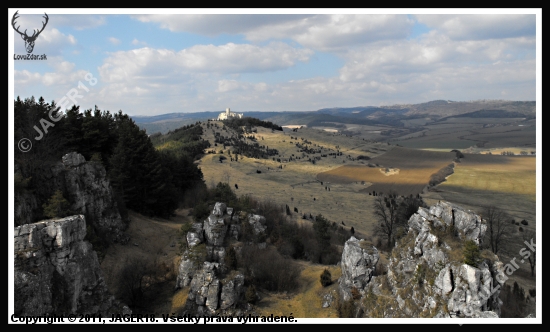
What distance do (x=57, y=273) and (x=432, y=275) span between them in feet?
65.0

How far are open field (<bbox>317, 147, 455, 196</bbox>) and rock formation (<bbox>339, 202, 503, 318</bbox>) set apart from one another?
6020 centimetres

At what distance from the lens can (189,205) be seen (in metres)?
47.2

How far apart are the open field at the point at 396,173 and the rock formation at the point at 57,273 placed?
69.0 m

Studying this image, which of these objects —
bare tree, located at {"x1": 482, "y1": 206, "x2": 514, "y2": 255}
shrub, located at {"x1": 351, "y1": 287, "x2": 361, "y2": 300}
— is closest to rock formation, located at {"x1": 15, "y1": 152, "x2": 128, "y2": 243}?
shrub, located at {"x1": 351, "y1": 287, "x2": 361, "y2": 300}

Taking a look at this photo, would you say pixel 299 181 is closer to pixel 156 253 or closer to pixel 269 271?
pixel 156 253

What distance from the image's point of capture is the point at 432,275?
703 inches

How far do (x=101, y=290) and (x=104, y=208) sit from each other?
11.8m

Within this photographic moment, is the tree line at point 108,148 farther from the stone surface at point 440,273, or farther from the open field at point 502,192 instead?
the open field at point 502,192

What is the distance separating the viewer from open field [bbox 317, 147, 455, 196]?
85000mm

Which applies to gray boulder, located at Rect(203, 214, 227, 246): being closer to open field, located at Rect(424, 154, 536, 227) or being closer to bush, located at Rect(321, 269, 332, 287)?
bush, located at Rect(321, 269, 332, 287)

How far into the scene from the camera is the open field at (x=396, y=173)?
85000mm

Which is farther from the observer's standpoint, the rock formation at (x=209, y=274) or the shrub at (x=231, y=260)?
the shrub at (x=231, y=260)

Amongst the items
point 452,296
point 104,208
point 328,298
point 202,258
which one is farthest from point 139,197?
point 452,296

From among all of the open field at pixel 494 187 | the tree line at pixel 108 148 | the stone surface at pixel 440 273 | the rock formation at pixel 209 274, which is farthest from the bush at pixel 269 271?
the open field at pixel 494 187
